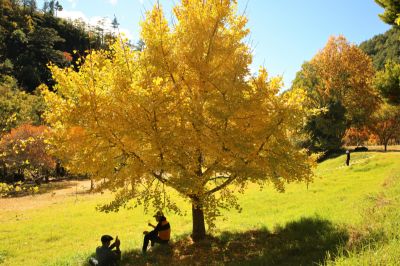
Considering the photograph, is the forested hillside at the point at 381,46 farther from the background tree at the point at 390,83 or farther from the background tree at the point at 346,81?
the background tree at the point at 390,83

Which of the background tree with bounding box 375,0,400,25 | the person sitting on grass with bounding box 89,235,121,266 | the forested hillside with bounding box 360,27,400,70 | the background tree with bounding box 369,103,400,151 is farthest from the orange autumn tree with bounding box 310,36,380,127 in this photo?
the person sitting on grass with bounding box 89,235,121,266

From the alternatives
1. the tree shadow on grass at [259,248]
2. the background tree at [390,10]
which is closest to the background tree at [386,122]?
the background tree at [390,10]

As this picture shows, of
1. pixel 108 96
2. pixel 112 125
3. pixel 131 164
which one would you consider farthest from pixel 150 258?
pixel 108 96

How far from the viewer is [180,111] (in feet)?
27.5

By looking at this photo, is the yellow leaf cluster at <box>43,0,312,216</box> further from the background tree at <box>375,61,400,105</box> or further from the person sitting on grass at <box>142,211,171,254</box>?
the background tree at <box>375,61,400,105</box>

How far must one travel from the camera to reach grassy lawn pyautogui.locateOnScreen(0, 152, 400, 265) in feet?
29.4

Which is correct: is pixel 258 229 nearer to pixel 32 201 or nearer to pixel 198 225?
pixel 198 225

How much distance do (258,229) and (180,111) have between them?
233 inches

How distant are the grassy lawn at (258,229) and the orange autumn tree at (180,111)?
200 centimetres

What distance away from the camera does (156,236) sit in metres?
10.8

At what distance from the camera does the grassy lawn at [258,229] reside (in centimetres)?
895

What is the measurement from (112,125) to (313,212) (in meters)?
8.35

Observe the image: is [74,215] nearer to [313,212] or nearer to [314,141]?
[313,212]

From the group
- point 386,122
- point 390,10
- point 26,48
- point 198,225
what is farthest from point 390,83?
point 26,48
